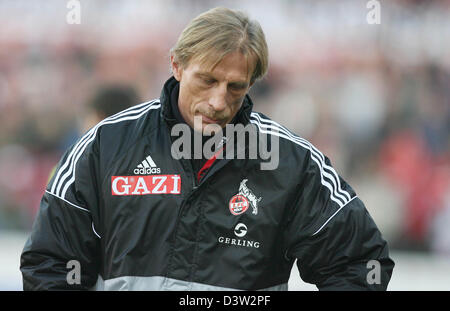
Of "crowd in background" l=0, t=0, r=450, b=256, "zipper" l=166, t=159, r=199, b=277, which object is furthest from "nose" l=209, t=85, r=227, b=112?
"crowd in background" l=0, t=0, r=450, b=256

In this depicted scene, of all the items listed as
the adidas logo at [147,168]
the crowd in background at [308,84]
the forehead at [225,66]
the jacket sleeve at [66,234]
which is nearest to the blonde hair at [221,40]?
the forehead at [225,66]

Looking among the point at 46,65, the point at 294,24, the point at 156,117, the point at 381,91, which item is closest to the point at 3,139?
the point at 46,65

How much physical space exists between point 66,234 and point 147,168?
37 centimetres

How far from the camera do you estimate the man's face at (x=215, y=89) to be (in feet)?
8.16

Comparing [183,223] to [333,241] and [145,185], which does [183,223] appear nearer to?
[145,185]

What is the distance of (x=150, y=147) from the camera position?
253cm

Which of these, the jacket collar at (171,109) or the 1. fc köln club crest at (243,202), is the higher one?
the jacket collar at (171,109)

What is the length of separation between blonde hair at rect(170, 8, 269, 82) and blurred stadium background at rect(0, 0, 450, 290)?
13.8 ft

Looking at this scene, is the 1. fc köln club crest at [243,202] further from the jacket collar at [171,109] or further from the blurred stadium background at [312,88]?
the blurred stadium background at [312,88]

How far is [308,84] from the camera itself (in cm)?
698

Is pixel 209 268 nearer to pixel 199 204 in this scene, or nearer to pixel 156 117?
pixel 199 204

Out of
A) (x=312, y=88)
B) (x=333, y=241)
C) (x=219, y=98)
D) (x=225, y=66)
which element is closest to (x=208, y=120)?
(x=219, y=98)

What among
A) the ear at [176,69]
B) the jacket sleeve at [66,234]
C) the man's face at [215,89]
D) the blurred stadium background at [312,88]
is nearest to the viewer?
the jacket sleeve at [66,234]

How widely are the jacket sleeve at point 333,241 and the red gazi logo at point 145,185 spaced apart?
45cm
